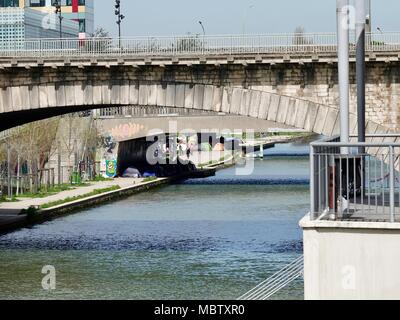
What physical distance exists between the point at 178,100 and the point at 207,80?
1.48 meters

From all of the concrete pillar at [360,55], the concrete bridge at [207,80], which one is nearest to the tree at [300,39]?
the concrete bridge at [207,80]

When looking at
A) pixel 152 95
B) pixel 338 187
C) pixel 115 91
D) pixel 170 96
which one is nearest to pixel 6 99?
pixel 115 91

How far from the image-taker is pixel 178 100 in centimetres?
4616

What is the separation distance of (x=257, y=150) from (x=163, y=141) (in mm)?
42997

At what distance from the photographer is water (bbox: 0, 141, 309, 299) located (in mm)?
33969

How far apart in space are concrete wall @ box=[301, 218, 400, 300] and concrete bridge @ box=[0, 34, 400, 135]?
2676 centimetres

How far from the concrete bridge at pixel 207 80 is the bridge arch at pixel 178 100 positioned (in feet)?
0.13

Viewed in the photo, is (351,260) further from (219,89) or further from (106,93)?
(106,93)

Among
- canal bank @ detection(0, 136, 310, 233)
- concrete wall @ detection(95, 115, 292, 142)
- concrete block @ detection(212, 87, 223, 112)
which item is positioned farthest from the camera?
concrete wall @ detection(95, 115, 292, 142)

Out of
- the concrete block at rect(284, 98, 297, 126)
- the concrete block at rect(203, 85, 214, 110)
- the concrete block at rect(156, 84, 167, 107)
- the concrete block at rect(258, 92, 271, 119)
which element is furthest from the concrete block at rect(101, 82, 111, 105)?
the concrete block at rect(284, 98, 297, 126)

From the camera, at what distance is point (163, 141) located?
102125 mm

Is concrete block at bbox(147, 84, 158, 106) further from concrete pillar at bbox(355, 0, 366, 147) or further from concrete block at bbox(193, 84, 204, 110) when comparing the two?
concrete pillar at bbox(355, 0, 366, 147)
